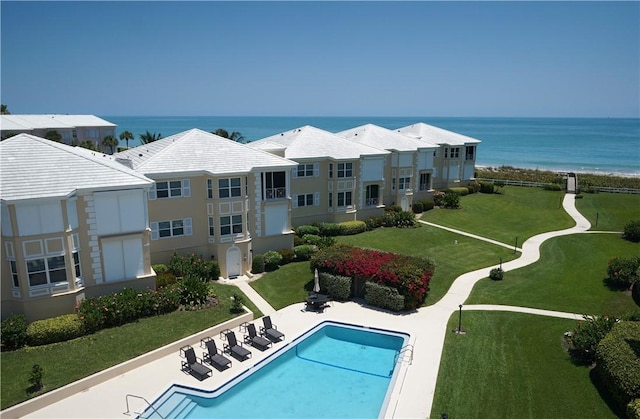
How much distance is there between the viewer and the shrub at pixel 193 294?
24.4 metres

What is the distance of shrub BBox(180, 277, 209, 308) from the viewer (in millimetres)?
24359

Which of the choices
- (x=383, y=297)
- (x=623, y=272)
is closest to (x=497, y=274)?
(x=623, y=272)

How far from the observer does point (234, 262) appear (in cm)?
2994

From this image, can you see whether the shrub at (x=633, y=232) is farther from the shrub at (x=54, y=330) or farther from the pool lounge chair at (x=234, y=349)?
the shrub at (x=54, y=330)

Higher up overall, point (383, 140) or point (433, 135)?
point (433, 135)

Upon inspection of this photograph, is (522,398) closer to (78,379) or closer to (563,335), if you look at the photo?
(563,335)

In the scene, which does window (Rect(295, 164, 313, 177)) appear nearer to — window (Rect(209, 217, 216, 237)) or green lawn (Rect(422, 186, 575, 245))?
window (Rect(209, 217, 216, 237))

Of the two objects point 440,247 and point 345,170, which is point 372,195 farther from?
point 440,247

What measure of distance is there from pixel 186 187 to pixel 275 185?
658 centimetres

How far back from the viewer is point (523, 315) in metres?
24.3

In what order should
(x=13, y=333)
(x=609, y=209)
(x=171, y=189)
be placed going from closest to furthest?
(x=13, y=333), (x=171, y=189), (x=609, y=209)

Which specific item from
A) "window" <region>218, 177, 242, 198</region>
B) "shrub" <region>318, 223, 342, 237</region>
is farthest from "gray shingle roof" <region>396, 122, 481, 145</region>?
"window" <region>218, 177, 242, 198</region>

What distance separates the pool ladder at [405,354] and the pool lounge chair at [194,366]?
28.0 feet

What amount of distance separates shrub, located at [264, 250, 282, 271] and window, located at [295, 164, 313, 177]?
30.9 feet
